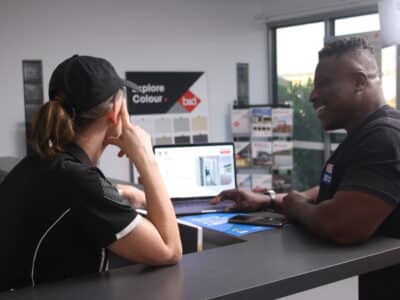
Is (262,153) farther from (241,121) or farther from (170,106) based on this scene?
(170,106)

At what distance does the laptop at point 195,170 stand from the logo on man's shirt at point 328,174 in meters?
1.06

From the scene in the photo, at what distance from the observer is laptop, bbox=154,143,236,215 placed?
268 centimetres

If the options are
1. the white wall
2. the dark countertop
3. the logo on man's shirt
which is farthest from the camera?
the white wall

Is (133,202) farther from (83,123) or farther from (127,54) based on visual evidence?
(127,54)

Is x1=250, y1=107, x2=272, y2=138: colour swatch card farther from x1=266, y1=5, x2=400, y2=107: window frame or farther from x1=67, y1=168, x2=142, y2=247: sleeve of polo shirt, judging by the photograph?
x1=67, y1=168, x2=142, y2=247: sleeve of polo shirt

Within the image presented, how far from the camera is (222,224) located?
1909 millimetres

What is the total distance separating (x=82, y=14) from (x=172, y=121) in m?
1.40

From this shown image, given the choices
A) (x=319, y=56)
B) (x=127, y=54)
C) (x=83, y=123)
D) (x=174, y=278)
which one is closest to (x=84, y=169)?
(x=83, y=123)

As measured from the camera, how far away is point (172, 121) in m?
5.33

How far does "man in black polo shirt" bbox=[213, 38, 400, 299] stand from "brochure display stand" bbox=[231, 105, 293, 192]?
3.71m

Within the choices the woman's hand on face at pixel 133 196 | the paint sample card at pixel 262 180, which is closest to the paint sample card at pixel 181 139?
the paint sample card at pixel 262 180

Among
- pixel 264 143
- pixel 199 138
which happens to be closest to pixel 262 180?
pixel 264 143

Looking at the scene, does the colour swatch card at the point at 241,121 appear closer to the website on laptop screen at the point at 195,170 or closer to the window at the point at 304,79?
the window at the point at 304,79

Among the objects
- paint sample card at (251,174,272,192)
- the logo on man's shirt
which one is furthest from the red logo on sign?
the logo on man's shirt
